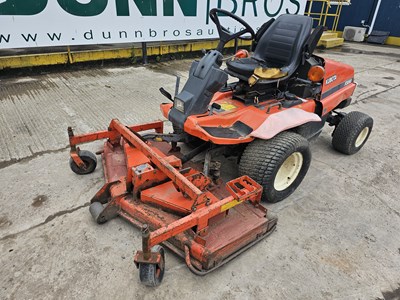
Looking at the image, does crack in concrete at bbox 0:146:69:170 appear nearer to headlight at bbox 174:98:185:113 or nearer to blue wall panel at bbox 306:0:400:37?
headlight at bbox 174:98:185:113

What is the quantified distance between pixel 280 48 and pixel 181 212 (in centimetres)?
184

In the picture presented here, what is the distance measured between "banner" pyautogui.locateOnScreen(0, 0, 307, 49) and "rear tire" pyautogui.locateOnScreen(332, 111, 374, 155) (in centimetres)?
409

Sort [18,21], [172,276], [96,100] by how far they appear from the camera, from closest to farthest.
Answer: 1. [172,276]
2. [96,100]
3. [18,21]

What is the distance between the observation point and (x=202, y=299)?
5.78 ft

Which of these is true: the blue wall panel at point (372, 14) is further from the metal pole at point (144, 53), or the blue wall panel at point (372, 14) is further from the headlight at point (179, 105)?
the headlight at point (179, 105)

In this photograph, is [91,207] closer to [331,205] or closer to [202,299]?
[202,299]

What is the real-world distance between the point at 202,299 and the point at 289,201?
1181 mm

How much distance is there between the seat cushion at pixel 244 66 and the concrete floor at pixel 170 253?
3.73ft

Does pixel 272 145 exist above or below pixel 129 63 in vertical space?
above

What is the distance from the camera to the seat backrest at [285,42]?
110 inches

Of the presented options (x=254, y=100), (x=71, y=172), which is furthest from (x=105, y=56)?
(x=254, y=100)

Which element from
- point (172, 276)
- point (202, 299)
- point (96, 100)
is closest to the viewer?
point (202, 299)

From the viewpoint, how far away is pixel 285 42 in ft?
9.39

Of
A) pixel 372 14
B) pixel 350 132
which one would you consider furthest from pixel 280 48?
pixel 372 14
